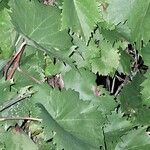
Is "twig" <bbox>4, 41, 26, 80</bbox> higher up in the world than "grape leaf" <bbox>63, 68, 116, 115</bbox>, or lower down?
higher up

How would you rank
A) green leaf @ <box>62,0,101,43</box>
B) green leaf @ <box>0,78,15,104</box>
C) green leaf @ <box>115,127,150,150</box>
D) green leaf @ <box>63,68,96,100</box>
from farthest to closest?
green leaf @ <box>115,127,150,150</box>, green leaf @ <box>63,68,96,100</box>, green leaf @ <box>0,78,15,104</box>, green leaf @ <box>62,0,101,43</box>

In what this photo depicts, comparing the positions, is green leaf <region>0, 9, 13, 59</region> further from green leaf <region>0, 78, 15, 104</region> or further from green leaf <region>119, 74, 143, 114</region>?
green leaf <region>119, 74, 143, 114</region>

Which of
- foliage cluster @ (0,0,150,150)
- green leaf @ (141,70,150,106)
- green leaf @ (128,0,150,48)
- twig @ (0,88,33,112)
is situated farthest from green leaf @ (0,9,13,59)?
green leaf @ (141,70,150,106)

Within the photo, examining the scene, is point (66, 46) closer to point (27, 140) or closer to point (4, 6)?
point (4, 6)

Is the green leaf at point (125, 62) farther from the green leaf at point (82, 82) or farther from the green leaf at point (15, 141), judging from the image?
the green leaf at point (15, 141)

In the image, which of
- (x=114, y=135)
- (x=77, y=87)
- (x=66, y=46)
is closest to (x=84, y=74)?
(x=77, y=87)

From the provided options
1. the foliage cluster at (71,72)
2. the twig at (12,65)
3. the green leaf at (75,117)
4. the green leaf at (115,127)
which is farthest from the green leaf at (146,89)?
the twig at (12,65)
